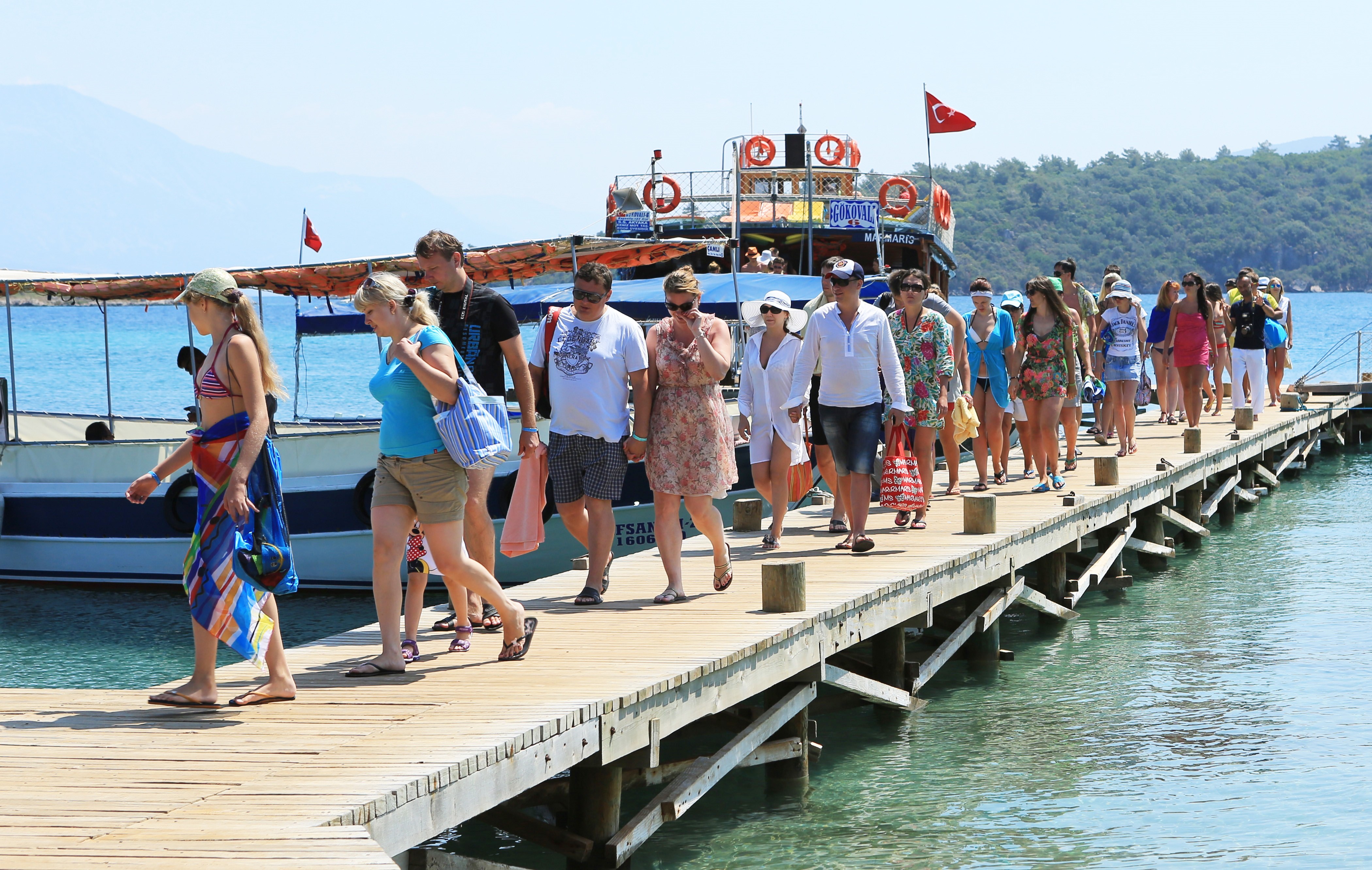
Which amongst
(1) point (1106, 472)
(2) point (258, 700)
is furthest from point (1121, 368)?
(2) point (258, 700)

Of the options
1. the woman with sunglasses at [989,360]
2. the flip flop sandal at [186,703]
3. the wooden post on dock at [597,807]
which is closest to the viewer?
the flip flop sandal at [186,703]

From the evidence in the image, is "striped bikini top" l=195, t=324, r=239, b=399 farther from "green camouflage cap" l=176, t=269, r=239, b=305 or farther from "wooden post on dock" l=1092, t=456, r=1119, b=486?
"wooden post on dock" l=1092, t=456, r=1119, b=486

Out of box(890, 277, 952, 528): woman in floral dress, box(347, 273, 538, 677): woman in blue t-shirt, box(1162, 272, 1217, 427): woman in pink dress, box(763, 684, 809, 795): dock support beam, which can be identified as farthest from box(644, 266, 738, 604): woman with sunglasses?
box(1162, 272, 1217, 427): woman in pink dress

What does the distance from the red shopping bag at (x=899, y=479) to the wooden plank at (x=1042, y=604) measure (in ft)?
5.58

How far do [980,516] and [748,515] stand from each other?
5.70ft

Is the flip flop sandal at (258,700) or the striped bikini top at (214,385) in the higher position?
the striped bikini top at (214,385)

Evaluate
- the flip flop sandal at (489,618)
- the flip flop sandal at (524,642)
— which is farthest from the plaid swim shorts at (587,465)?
the flip flop sandal at (524,642)

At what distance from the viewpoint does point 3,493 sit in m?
15.9

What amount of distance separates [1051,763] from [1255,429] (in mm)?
12557

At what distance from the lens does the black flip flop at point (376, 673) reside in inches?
252

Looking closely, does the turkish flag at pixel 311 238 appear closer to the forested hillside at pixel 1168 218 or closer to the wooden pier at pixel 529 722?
the wooden pier at pixel 529 722

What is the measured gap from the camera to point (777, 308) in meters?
9.05

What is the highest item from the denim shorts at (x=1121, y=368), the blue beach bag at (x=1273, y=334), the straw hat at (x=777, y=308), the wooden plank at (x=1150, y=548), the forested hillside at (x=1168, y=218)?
the forested hillside at (x=1168, y=218)

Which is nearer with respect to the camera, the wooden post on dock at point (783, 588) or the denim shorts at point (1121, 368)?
the wooden post on dock at point (783, 588)
